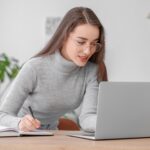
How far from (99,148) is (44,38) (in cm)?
259

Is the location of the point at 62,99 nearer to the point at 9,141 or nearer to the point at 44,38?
the point at 9,141

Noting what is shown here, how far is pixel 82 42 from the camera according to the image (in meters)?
1.87

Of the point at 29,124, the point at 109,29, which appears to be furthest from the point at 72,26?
the point at 109,29

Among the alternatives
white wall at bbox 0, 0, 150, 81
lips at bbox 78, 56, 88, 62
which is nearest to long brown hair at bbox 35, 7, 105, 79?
lips at bbox 78, 56, 88, 62

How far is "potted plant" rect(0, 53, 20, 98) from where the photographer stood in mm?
3676

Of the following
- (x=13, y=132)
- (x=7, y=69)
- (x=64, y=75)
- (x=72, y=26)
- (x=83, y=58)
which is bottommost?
(x=7, y=69)

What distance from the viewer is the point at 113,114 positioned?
4.61 feet

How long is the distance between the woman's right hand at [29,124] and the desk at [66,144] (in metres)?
0.06

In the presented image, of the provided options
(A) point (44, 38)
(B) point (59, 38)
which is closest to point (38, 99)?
(B) point (59, 38)

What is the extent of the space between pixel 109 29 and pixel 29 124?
2310mm

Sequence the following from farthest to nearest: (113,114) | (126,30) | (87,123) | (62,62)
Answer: (126,30) < (62,62) < (87,123) < (113,114)

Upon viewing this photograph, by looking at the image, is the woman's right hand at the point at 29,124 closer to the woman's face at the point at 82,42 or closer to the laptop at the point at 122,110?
the laptop at the point at 122,110

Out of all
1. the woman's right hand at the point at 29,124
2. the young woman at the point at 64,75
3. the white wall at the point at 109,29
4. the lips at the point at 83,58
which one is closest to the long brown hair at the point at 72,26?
the young woman at the point at 64,75

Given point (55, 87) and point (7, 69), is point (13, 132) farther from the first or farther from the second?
point (7, 69)
